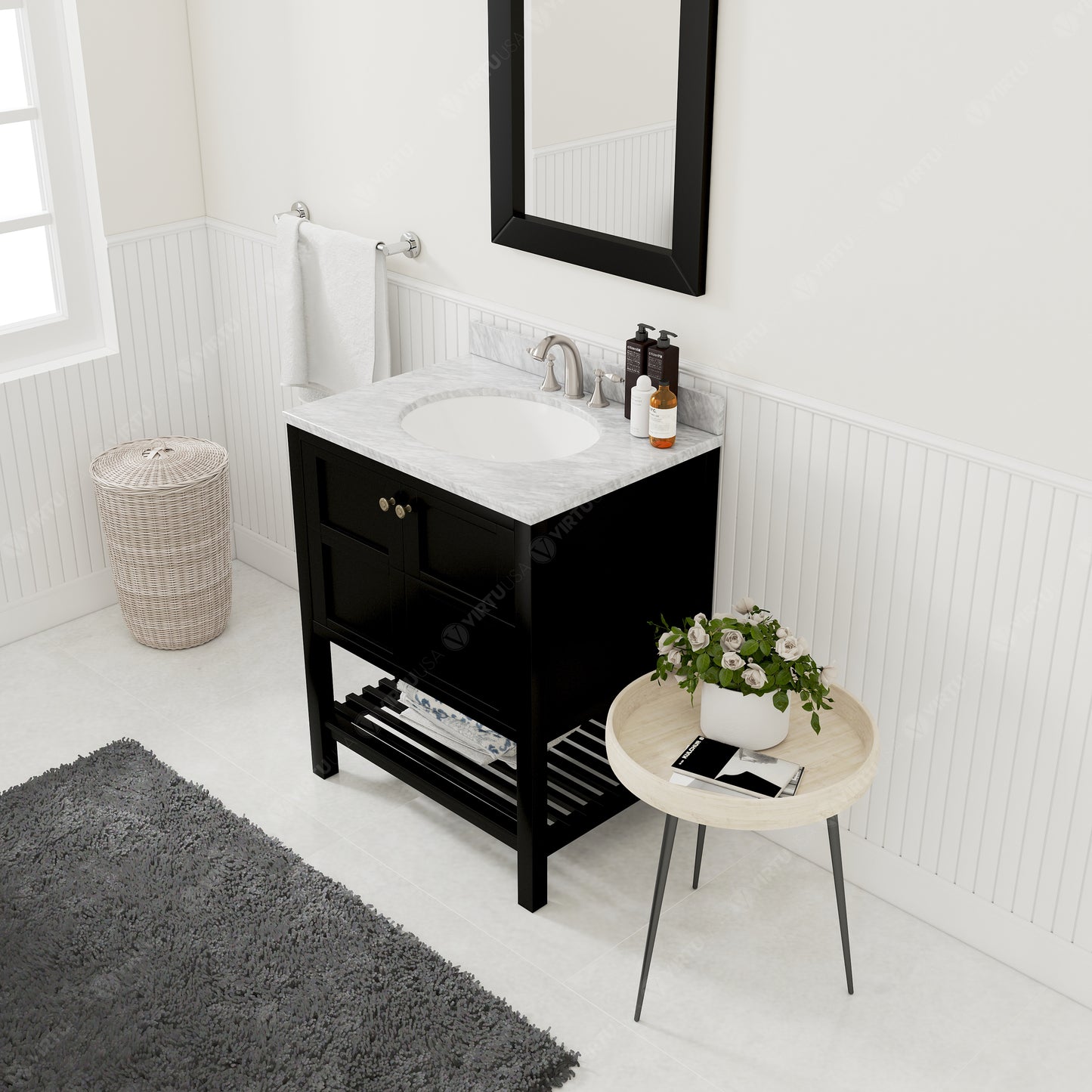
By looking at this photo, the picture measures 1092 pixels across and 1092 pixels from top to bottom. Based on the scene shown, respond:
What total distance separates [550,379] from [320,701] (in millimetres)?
862

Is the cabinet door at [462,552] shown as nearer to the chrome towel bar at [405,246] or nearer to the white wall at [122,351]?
the chrome towel bar at [405,246]

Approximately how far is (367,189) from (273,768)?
1.30 m

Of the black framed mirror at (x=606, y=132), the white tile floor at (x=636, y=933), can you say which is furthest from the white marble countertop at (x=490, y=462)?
the white tile floor at (x=636, y=933)

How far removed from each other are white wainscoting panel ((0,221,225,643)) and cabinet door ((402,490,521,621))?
1.34 metres

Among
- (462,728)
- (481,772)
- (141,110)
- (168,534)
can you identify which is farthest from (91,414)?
(481,772)

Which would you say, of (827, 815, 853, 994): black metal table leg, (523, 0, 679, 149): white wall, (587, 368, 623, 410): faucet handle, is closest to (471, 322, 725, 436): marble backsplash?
(587, 368, 623, 410): faucet handle

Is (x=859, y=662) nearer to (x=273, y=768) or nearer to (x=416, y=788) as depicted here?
(x=416, y=788)

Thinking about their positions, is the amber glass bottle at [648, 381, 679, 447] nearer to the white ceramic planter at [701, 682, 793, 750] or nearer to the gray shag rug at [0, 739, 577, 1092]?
the white ceramic planter at [701, 682, 793, 750]

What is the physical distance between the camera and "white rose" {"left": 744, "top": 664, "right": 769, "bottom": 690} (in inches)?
85.3

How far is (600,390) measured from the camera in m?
2.62

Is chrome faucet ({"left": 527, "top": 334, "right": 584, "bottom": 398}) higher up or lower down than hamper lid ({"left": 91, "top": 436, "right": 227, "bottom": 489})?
higher up

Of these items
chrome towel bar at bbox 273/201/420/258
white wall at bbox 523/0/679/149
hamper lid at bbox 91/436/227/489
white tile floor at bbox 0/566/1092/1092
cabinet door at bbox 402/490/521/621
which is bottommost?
white tile floor at bbox 0/566/1092/1092

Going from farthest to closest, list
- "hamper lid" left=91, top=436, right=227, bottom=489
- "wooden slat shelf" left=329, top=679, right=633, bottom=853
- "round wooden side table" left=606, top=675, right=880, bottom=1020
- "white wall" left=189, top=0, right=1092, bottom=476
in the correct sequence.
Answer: "hamper lid" left=91, top=436, right=227, bottom=489
"wooden slat shelf" left=329, top=679, right=633, bottom=853
"round wooden side table" left=606, top=675, right=880, bottom=1020
"white wall" left=189, top=0, right=1092, bottom=476

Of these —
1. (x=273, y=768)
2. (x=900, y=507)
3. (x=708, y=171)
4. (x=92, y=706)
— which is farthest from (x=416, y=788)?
(x=708, y=171)
